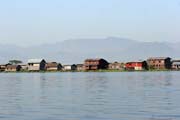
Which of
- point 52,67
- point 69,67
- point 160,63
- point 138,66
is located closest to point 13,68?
point 52,67

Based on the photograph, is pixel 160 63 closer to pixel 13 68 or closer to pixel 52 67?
pixel 52 67

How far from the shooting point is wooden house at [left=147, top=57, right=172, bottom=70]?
158562 millimetres

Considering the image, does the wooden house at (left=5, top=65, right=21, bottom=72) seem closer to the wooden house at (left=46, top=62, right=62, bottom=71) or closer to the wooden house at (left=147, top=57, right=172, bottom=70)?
the wooden house at (left=46, top=62, right=62, bottom=71)

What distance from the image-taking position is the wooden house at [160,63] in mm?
158562

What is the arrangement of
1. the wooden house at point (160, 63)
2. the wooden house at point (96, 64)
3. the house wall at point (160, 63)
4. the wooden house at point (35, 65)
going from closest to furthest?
the wooden house at point (160, 63)
the house wall at point (160, 63)
the wooden house at point (96, 64)
the wooden house at point (35, 65)

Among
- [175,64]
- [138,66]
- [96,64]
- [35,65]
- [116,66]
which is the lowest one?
[138,66]

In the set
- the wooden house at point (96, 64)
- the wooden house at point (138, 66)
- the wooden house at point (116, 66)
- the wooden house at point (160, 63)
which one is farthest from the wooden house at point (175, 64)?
the wooden house at point (96, 64)

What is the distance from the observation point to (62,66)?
619ft

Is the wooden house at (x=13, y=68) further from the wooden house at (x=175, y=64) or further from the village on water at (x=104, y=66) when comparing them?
the wooden house at (x=175, y=64)

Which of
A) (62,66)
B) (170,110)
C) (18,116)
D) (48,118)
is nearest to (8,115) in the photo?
(18,116)

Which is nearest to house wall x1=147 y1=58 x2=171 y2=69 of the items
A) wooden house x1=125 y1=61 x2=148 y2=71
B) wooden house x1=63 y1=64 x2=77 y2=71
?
wooden house x1=125 y1=61 x2=148 y2=71

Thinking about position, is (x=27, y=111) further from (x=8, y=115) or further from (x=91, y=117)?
(x=91, y=117)

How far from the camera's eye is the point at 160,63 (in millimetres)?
159875

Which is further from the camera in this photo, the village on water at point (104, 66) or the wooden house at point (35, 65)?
the wooden house at point (35, 65)
